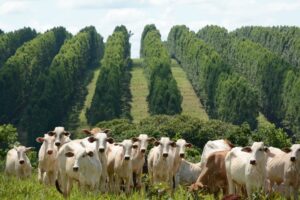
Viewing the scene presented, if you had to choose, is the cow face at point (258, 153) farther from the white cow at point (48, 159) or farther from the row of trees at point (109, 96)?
the row of trees at point (109, 96)

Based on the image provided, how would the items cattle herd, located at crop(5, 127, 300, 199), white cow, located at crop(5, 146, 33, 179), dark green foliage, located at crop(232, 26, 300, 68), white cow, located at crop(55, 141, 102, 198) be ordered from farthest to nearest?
dark green foliage, located at crop(232, 26, 300, 68) → white cow, located at crop(5, 146, 33, 179) → white cow, located at crop(55, 141, 102, 198) → cattle herd, located at crop(5, 127, 300, 199)

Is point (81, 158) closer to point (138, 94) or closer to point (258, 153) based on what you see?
point (258, 153)

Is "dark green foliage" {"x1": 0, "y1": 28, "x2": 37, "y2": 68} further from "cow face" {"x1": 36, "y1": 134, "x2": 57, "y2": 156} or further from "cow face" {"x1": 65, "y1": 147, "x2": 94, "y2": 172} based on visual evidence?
"cow face" {"x1": 65, "y1": 147, "x2": 94, "y2": 172}

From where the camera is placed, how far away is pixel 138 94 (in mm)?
104188

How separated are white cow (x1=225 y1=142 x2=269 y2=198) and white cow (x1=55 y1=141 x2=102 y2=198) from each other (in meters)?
3.98

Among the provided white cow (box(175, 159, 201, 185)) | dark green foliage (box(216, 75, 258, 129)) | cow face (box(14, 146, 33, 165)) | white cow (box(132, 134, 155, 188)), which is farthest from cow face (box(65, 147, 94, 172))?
dark green foliage (box(216, 75, 258, 129))

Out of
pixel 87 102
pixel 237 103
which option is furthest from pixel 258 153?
pixel 87 102

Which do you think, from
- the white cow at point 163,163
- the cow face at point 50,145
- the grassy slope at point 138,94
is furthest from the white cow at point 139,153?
the grassy slope at point 138,94

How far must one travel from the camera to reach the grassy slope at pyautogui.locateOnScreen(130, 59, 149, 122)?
89.6 m

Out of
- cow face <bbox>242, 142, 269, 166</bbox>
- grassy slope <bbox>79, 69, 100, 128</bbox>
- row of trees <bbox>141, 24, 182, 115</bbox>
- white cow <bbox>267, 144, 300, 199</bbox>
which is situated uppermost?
cow face <bbox>242, 142, 269, 166</bbox>

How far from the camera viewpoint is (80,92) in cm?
10694

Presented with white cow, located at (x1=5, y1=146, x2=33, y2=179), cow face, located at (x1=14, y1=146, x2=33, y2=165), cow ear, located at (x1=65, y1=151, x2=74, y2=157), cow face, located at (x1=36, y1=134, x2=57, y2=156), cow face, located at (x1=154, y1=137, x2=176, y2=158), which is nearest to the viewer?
cow ear, located at (x1=65, y1=151, x2=74, y2=157)

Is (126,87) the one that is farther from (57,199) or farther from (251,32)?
(57,199)

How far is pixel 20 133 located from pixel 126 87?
2888 cm
